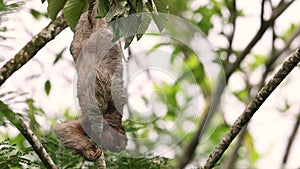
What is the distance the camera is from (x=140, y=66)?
171 centimetres

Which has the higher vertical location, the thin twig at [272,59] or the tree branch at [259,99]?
the thin twig at [272,59]

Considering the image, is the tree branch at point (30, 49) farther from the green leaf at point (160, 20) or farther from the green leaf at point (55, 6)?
the green leaf at point (160, 20)

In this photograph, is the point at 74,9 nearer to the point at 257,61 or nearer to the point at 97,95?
the point at 97,95

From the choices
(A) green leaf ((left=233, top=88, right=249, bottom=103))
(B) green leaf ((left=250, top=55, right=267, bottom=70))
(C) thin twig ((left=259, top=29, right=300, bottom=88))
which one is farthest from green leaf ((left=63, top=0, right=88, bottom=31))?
(B) green leaf ((left=250, top=55, right=267, bottom=70))

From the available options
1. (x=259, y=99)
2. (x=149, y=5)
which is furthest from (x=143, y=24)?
(x=259, y=99)

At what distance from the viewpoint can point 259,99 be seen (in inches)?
67.4

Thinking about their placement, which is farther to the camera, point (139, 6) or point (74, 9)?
point (74, 9)

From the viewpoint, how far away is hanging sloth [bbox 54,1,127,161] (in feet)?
5.51

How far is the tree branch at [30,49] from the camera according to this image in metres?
2.07

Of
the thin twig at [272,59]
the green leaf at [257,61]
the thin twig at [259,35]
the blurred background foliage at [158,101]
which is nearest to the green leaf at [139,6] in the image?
the blurred background foliage at [158,101]

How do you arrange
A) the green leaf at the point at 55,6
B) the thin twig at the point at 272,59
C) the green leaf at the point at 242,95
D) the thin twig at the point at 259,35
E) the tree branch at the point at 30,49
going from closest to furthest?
the green leaf at the point at 55,6 → the tree branch at the point at 30,49 → the thin twig at the point at 259,35 → the thin twig at the point at 272,59 → the green leaf at the point at 242,95

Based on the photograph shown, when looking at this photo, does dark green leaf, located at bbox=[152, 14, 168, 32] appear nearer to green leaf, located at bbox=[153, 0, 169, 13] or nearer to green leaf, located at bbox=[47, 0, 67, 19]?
green leaf, located at bbox=[153, 0, 169, 13]

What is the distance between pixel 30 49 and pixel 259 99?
29.0 inches

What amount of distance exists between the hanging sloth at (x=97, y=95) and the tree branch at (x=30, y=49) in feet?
1.18
